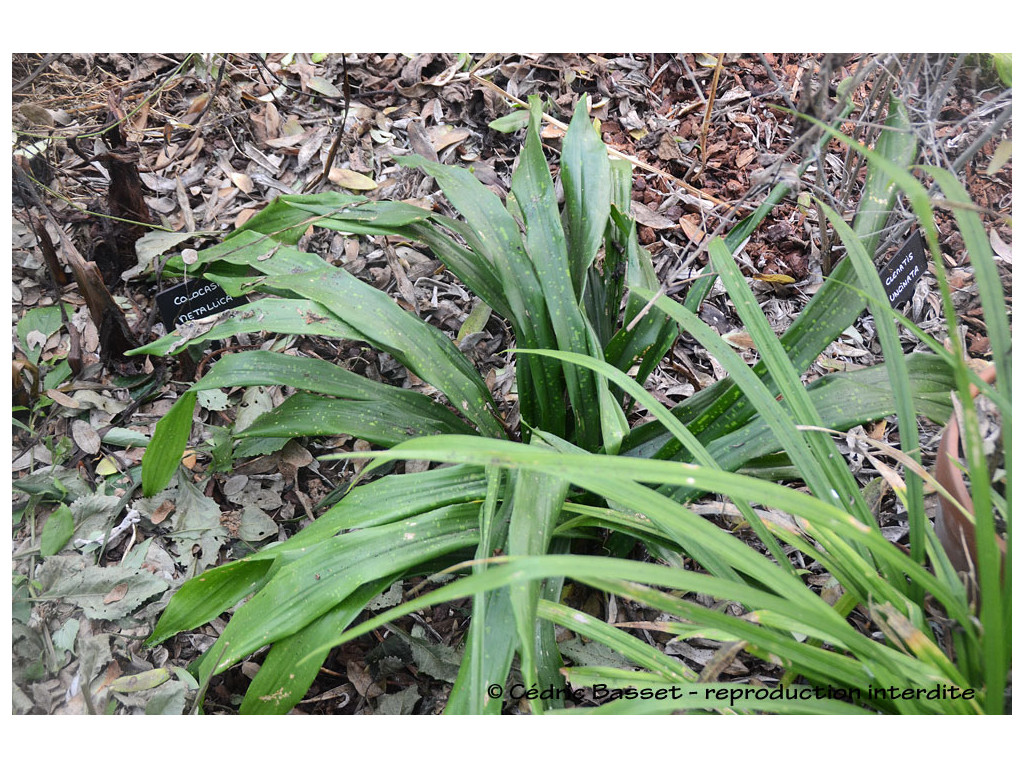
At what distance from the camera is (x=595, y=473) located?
1.74 ft

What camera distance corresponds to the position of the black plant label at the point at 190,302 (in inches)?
47.3

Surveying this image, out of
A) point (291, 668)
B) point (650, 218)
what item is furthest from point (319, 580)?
point (650, 218)

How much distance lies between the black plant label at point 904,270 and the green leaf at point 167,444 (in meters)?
1.18

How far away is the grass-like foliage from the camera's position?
58cm

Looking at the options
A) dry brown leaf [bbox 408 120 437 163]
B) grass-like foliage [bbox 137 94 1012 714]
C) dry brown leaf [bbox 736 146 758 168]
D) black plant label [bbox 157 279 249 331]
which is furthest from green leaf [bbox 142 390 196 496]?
dry brown leaf [bbox 736 146 758 168]

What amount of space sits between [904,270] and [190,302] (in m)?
1.31

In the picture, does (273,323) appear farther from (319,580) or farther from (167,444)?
(319,580)

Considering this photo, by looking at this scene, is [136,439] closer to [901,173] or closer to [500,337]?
[500,337]

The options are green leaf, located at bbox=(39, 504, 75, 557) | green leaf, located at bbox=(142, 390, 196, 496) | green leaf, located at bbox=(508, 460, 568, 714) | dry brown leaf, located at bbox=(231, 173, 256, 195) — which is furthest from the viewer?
dry brown leaf, located at bbox=(231, 173, 256, 195)

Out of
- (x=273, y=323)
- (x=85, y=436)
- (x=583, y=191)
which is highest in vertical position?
(x=583, y=191)

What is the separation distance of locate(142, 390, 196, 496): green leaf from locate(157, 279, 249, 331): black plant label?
28 cm

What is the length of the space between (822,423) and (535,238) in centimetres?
48

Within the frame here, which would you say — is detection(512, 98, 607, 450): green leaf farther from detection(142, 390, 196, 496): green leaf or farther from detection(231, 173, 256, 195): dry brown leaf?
detection(231, 173, 256, 195): dry brown leaf

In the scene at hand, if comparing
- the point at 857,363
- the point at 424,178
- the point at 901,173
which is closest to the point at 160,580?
the point at 424,178
